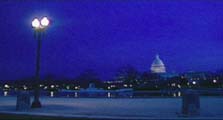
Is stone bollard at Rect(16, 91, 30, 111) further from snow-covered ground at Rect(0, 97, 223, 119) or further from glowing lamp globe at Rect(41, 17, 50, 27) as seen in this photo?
glowing lamp globe at Rect(41, 17, 50, 27)

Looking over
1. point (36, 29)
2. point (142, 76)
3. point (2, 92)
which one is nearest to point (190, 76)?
point (142, 76)

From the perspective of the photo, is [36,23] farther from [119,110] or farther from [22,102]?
[119,110]

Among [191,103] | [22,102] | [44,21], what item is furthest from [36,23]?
[191,103]

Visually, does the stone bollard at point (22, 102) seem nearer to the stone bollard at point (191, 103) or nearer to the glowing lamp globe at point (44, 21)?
the glowing lamp globe at point (44, 21)

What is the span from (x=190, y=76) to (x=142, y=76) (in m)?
33.6

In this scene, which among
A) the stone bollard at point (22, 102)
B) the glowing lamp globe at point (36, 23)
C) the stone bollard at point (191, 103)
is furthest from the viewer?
the glowing lamp globe at point (36, 23)

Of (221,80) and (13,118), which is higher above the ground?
(221,80)

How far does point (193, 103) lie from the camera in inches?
874

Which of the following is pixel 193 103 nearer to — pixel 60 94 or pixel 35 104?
pixel 35 104

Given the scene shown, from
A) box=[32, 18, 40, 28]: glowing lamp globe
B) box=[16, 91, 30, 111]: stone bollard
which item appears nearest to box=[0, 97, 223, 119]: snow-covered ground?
box=[16, 91, 30, 111]: stone bollard

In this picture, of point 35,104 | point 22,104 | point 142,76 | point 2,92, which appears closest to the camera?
point 22,104

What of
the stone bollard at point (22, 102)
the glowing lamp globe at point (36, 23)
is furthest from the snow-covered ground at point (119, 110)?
the glowing lamp globe at point (36, 23)

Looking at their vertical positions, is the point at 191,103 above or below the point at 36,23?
below

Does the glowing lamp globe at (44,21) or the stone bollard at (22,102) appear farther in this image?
the glowing lamp globe at (44,21)
